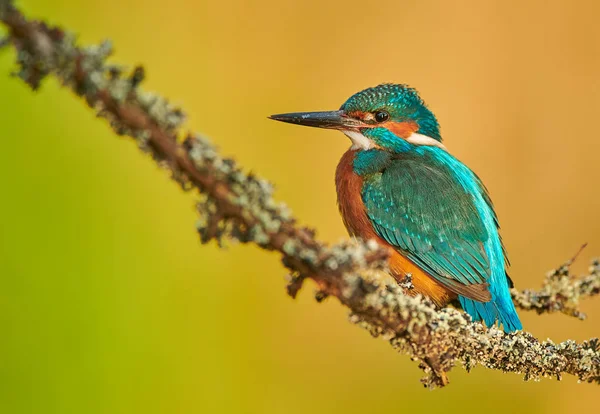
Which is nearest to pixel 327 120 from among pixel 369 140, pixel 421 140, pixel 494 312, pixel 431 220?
pixel 369 140

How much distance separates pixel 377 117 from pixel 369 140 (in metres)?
0.07

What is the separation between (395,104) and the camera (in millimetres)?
2004

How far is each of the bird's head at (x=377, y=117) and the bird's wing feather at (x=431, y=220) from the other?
0.16 meters

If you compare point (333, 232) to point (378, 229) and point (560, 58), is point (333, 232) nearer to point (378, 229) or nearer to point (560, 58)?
point (378, 229)

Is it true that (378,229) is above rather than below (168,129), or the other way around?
above

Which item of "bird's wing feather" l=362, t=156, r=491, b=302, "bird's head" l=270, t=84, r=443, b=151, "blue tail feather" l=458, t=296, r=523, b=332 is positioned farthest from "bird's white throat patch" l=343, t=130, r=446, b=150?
"blue tail feather" l=458, t=296, r=523, b=332

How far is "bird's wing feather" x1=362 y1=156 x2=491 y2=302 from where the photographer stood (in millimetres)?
1702

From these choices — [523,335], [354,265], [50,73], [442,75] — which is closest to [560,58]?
[442,75]

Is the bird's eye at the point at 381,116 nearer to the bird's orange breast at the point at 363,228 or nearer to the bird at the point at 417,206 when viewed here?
the bird at the point at 417,206

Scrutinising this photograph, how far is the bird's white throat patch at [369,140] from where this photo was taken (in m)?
2.01

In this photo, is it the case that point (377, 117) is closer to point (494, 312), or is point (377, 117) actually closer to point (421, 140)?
point (421, 140)

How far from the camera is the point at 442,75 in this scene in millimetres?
2906

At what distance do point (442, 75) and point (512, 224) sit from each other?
2.32ft

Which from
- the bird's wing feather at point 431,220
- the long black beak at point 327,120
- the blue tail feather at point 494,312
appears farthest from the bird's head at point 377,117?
the blue tail feather at point 494,312
